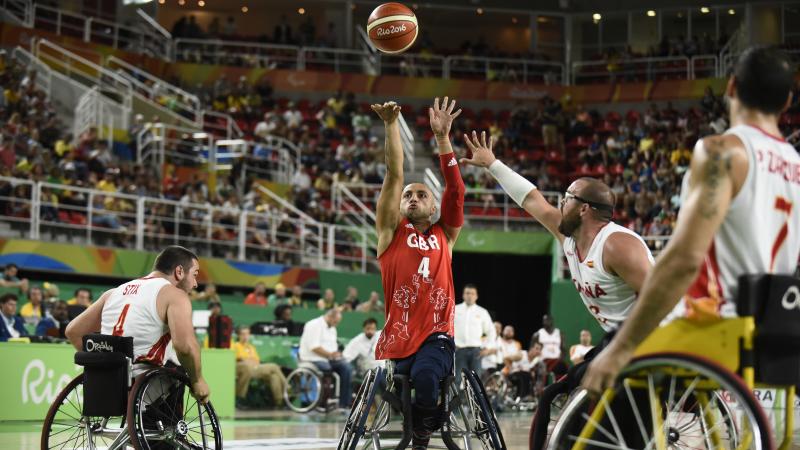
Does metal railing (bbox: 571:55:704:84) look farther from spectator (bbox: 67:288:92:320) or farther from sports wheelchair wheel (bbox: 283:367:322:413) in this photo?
spectator (bbox: 67:288:92:320)

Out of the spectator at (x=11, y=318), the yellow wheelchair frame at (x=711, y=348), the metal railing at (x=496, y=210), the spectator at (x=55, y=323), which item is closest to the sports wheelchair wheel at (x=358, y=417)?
the yellow wheelchair frame at (x=711, y=348)

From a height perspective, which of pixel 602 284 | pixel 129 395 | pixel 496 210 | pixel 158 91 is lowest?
pixel 129 395

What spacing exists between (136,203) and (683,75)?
64.9 feet

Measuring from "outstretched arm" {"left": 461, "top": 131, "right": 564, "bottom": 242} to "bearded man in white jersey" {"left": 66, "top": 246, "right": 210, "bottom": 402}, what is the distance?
7.09ft

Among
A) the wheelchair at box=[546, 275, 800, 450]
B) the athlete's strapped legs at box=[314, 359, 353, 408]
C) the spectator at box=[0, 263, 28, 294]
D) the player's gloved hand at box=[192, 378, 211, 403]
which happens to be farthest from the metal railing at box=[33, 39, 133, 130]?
the wheelchair at box=[546, 275, 800, 450]

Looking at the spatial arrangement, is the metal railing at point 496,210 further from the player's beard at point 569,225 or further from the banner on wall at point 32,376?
the player's beard at point 569,225

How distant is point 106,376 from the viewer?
7184mm

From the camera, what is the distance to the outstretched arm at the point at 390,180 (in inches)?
284

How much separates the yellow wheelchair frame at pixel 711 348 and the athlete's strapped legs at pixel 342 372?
14871 millimetres

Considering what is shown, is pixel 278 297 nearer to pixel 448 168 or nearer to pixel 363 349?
pixel 363 349

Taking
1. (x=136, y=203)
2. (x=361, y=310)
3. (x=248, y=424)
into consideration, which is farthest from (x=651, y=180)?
(x=248, y=424)

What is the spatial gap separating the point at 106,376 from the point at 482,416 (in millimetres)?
2414

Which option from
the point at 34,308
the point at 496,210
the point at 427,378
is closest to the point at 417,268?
the point at 427,378

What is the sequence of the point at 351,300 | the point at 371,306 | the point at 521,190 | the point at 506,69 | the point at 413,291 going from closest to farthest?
1. the point at 521,190
2. the point at 413,291
3. the point at 371,306
4. the point at 351,300
5. the point at 506,69
